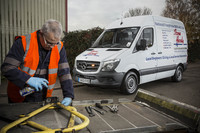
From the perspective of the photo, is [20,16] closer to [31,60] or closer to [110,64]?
[110,64]

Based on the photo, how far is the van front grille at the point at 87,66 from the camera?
18.1 feet

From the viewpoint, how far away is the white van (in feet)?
17.7

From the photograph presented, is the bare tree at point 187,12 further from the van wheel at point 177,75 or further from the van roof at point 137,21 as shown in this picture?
the van roof at point 137,21

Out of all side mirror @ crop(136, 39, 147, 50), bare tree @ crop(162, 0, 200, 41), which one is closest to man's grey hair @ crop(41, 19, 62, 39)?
side mirror @ crop(136, 39, 147, 50)

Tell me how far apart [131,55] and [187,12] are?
18.0 m

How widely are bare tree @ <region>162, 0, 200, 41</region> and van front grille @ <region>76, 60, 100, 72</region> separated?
16.0m

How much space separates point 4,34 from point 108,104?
7.31m

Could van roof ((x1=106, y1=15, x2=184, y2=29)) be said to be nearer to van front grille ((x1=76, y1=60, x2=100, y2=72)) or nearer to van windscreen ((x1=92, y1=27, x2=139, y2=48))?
van windscreen ((x1=92, y1=27, x2=139, y2=48))

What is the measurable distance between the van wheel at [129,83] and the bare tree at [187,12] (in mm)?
15102

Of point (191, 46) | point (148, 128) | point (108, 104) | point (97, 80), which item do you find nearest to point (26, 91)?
point (108, 104)

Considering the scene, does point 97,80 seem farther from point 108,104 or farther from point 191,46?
point 191,46

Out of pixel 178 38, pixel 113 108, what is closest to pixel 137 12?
pixel 178 38

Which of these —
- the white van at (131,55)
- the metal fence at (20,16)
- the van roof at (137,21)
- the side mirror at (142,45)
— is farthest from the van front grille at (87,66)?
the metal fence at (20,16)

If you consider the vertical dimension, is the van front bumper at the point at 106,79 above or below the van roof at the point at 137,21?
below
